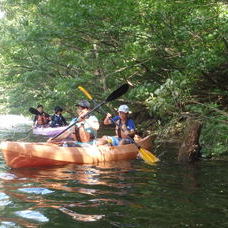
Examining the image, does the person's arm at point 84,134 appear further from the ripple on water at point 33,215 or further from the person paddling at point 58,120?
the person paddling at point 58,120

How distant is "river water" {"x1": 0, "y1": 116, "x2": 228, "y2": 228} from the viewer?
11.4 feet

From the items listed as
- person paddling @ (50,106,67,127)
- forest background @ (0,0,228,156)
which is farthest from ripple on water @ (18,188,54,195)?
person paddling @ (50,106,67,127)

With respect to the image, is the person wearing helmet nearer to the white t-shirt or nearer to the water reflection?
the white t-shirt

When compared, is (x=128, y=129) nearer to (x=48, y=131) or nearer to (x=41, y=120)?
(x=48, y=131)

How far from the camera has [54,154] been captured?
6809 mm

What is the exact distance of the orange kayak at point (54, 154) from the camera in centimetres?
643

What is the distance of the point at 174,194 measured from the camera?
4.60m

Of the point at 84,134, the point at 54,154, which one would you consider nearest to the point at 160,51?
the point at 84,134

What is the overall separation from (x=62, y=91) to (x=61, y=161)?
7.09 m

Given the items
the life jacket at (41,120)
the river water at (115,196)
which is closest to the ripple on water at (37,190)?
the river water at (115,196)

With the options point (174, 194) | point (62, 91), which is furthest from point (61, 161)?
point (62, 91)

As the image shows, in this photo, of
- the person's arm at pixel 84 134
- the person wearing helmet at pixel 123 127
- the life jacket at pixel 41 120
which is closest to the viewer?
the person's arm at pixel 84 134

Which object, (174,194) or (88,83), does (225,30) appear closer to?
(174,194)

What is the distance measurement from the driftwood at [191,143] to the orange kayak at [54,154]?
1283 millimetres
